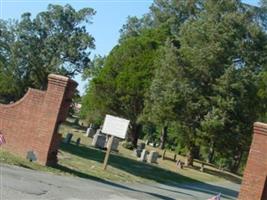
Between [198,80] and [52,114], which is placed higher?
[198,80]

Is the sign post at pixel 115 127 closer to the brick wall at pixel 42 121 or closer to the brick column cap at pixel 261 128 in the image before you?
the brick wall at pixel 42 121

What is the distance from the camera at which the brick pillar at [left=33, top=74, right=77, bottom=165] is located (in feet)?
67.2

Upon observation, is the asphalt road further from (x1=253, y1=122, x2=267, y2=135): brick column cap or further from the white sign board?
the white sign board

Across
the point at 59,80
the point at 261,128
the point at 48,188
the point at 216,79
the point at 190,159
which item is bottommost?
the point at 48,188

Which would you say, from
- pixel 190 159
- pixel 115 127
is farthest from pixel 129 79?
pixel 115 127

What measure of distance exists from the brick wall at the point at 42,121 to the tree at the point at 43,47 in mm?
51178

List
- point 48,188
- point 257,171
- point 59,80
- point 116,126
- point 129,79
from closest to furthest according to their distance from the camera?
1. point 48,188
2. point 257,171
3. point 59,80
4. point 116,126
5. point 129,79

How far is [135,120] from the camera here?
55469 mm

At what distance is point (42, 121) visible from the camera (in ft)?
68.2

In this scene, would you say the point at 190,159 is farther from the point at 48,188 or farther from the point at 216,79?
the point at 48,188

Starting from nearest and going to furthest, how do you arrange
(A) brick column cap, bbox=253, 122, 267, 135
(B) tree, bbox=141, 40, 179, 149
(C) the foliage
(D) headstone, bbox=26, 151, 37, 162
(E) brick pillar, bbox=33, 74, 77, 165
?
(A) brick column cap, bbox=253, 122, 267, 135, (D) headstone, bbox=26, 151, 37, 162, (E) brick pillar, bbox=33, 74, 77, 165, (C) the foliage, (B) tree, bbox=141, 40, 179, 149

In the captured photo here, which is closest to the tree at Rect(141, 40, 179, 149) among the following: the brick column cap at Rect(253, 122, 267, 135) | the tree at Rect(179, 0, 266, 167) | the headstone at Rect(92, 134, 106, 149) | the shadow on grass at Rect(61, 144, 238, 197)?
the tree at Rect(179, 0, 266, 167)

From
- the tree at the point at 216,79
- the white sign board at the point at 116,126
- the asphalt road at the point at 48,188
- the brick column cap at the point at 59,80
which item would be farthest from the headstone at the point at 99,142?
the asphalt road at the point at 48,188

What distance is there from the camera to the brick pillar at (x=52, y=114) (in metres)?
20.5
